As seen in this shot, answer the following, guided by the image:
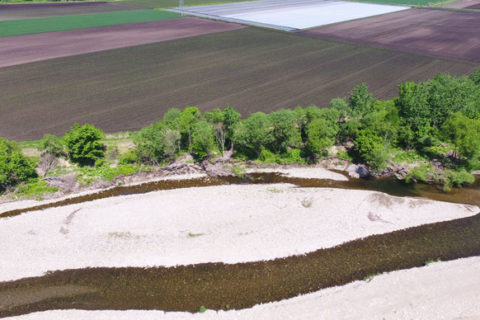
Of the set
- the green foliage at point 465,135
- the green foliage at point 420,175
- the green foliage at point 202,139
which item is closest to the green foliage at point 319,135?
the green foliage at point 420,175

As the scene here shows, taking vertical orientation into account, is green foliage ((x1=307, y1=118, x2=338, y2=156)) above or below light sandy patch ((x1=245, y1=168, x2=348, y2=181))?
above

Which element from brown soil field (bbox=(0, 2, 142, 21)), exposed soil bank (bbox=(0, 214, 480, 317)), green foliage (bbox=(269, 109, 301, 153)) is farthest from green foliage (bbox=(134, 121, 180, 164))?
brown soil field (bbox=(0, 2, 142, 21))

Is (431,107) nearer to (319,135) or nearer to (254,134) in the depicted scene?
(319,135)

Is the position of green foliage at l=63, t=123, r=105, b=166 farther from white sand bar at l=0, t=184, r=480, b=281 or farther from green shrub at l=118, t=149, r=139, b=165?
white sand bar at l=0, t=184, r=480, b=281

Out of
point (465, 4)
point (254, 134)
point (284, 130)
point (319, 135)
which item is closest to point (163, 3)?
point (254, 134)

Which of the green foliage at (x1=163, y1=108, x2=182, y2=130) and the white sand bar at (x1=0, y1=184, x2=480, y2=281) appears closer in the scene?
the white sand bar at (x1=0, y1=184, x2=480, y2=281)

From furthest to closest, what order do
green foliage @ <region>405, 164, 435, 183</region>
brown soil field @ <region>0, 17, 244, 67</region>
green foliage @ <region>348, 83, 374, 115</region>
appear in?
1. brown soil field @ <region>0, 17, 244, 67</region>
2. green foliage @ <region>348, 83, 374, 115</region>
3. green foliage @ <region>405, 164, 435, 183</region>
